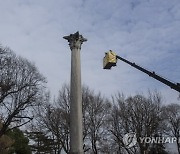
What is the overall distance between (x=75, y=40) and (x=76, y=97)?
340 cm

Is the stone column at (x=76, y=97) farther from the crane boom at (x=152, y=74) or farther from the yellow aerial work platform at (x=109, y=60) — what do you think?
the yellow aerial work platform at (x=109, y=60)

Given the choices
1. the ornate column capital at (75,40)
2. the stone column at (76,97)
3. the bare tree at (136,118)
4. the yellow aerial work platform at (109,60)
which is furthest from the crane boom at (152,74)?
the bare tree at (136,118)

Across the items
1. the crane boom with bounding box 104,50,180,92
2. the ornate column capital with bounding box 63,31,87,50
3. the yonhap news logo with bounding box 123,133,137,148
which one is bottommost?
the yonhap news logo with bounding box 123,133,137,148

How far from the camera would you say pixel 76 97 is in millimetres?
17250

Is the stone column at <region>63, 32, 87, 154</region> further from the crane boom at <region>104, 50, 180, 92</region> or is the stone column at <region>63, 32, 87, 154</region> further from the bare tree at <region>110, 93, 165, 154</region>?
the bare tree at <region>110, 93, 165, 154</region>

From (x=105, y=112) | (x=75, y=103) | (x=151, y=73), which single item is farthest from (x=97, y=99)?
(x=151, y=73)

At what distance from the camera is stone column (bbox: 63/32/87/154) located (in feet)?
53.7

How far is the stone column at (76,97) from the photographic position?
16375mm

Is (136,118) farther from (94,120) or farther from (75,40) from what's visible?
A: (75,40)

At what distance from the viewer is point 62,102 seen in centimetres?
4016

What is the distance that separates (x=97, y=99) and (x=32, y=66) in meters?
13.5

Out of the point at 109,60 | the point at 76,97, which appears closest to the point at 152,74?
the point at 109,60

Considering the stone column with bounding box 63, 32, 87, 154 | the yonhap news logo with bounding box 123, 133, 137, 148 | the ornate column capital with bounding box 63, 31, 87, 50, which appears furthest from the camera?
the yonhap news logo with bounding box 123, 133, 137, 148

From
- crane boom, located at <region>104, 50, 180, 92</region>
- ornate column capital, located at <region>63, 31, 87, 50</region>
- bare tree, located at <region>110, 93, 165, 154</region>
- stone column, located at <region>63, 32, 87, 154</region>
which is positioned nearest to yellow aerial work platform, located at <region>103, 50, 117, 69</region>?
crane boom, located at <region>104, 50, 180, 92</region>
